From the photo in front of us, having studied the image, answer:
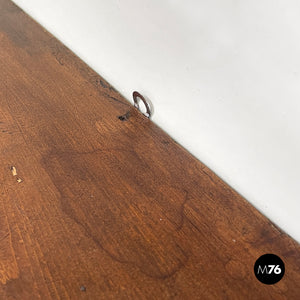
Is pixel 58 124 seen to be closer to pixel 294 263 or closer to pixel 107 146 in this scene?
pixel 107 146

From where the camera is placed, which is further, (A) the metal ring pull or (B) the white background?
(A) the metal ring pull

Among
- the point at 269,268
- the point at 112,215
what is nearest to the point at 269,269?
the point at 269,268

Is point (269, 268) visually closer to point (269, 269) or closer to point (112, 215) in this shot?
point (269, 269)

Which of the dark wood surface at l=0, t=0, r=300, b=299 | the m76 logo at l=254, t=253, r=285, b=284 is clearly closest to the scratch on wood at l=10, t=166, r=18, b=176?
the dark wood surface at l=0, t=0, r=300, b=299

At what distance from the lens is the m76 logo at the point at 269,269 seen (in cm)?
58

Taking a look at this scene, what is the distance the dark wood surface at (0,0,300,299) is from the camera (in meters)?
0.55

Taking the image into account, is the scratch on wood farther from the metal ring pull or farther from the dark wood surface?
the metal ring pull

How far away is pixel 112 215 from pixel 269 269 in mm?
245

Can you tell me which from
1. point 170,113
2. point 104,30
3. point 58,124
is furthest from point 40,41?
point 170,113

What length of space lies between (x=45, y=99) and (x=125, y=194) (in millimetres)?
317

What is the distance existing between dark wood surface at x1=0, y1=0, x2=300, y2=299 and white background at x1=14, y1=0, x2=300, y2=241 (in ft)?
0.14

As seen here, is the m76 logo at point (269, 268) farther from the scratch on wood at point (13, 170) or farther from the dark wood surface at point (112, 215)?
the scratch on wood at point (13, 170)

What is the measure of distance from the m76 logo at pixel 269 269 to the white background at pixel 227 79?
0.06m

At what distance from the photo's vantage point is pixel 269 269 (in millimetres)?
586
